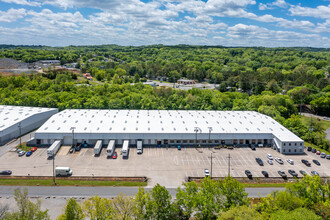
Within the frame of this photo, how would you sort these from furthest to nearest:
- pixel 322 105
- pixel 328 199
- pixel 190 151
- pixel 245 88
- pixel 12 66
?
pixel 12 66 < pixel 245 88 < pixel 322 105 < pixel 190 151 < pixel 328 199

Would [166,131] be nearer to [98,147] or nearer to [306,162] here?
[98,147]

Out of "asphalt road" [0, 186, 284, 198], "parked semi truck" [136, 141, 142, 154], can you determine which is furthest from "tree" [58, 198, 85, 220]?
"parked semi truck" [136, 141, 142, 154]

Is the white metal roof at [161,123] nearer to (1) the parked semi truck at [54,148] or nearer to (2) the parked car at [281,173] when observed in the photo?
(1) the parked semi truck at [54,148]

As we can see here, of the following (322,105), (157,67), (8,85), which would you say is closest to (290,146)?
(322,105)

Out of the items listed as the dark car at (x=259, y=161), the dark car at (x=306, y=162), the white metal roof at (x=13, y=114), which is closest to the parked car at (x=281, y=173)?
the dark car at (x=259, y=161)

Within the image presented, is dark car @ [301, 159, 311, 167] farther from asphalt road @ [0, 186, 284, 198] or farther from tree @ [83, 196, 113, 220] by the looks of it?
tree @ [83, 196, 113, 220]

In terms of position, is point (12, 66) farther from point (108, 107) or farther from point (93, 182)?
point (93, 182)

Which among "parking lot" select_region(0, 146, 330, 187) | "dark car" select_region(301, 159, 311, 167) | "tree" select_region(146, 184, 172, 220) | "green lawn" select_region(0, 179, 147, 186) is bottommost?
"green lawn" select_region(0, 179, 147, 186)
